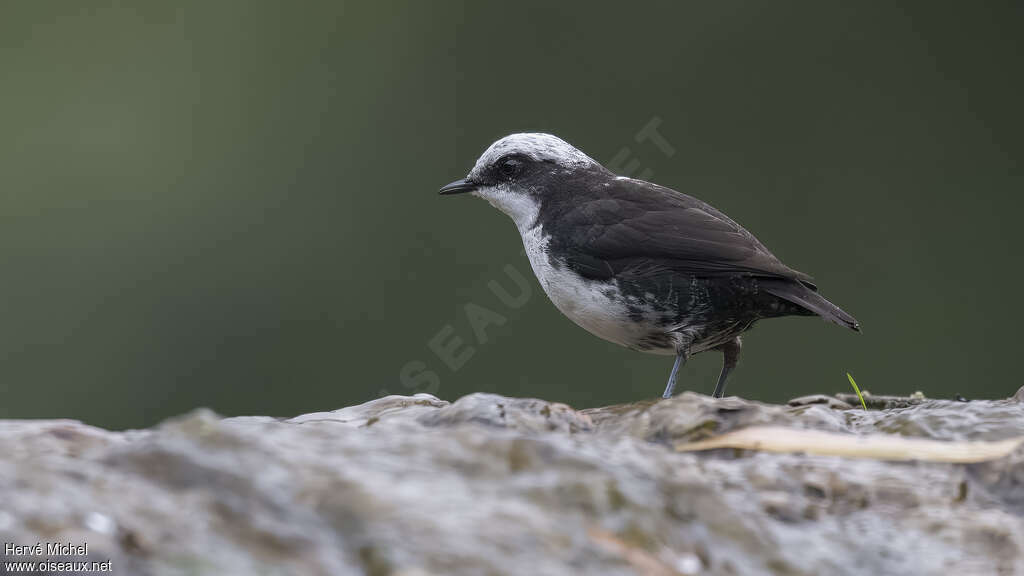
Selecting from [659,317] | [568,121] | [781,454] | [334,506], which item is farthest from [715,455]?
[568,121]

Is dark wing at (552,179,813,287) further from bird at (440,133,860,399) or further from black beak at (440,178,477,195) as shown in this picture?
black beak at (440,178,477,195)

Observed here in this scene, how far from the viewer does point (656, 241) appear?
4641 millimetres

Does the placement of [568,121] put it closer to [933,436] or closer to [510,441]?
[933,436]

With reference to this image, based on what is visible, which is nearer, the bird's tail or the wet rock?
the wet rock

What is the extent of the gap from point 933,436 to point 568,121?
8522 millimetres

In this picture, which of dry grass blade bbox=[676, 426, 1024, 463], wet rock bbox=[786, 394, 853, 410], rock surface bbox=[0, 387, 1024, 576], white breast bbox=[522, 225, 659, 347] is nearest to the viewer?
rock surface bbox=[0, 387, 1024, 576]

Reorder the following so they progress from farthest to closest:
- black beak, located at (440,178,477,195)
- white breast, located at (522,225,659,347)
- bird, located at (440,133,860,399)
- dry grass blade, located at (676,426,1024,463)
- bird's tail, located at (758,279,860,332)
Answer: black beak, located at (440,178,477,195) → white breast, located at (522,225,659,347) → bird, located at (440,133,860,399) → bird's tail, located at (758,279,860,332) → dry grass blade, located at (676,426,1024,463)

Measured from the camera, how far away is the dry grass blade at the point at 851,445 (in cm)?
248

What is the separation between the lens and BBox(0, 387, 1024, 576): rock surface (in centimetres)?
175

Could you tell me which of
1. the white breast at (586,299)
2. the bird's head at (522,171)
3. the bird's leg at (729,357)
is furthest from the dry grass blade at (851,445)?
the bird's head at (522,171)

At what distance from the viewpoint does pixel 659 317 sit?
456cm

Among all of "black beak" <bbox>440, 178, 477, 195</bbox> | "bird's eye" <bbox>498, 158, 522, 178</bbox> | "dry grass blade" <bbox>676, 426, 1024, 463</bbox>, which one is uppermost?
"bird's eye" <bbox>498, 158, 522, 178</bbox>

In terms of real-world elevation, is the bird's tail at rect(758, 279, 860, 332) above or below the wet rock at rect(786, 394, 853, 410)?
above

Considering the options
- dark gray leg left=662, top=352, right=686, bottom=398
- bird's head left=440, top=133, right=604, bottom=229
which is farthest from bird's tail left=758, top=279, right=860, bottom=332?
bird's head left=440, top=133, right=604, bottom=229
